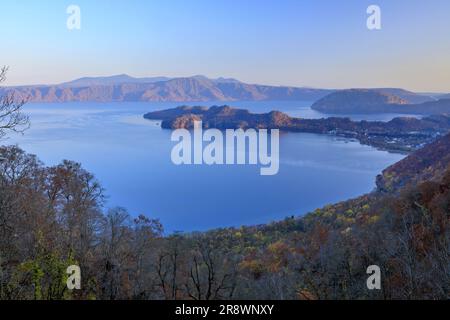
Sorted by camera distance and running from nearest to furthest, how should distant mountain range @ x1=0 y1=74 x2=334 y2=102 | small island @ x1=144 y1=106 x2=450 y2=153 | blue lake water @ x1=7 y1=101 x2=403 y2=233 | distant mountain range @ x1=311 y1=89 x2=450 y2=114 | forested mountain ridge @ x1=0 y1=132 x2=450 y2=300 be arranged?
forested mountain ridge @ x1=0 y1=132 x2=450 y2=300 → blue lake water @ x1=7 y1=101 x2=403 y2=233 → small island @ x1=144 y1=106 x2=450 y2=153 → distant mountain range @ x1=311 y1=89 x2=450 y2=114 → distant mountain range @ x1=0 y1=74 x2=334 y2=102

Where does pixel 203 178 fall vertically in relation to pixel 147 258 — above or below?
below

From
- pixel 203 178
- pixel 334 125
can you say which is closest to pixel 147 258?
pixel 203 178

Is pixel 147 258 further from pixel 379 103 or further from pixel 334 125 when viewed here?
pixel 379 103

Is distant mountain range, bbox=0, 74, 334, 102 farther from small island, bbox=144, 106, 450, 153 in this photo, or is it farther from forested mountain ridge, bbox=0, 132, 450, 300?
forested mountain ridge, bbox=0, 132, 450, 300

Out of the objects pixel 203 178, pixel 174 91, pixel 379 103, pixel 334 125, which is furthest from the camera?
pixel 174 91

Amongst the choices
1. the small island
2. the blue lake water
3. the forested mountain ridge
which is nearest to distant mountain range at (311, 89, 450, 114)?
the small island
